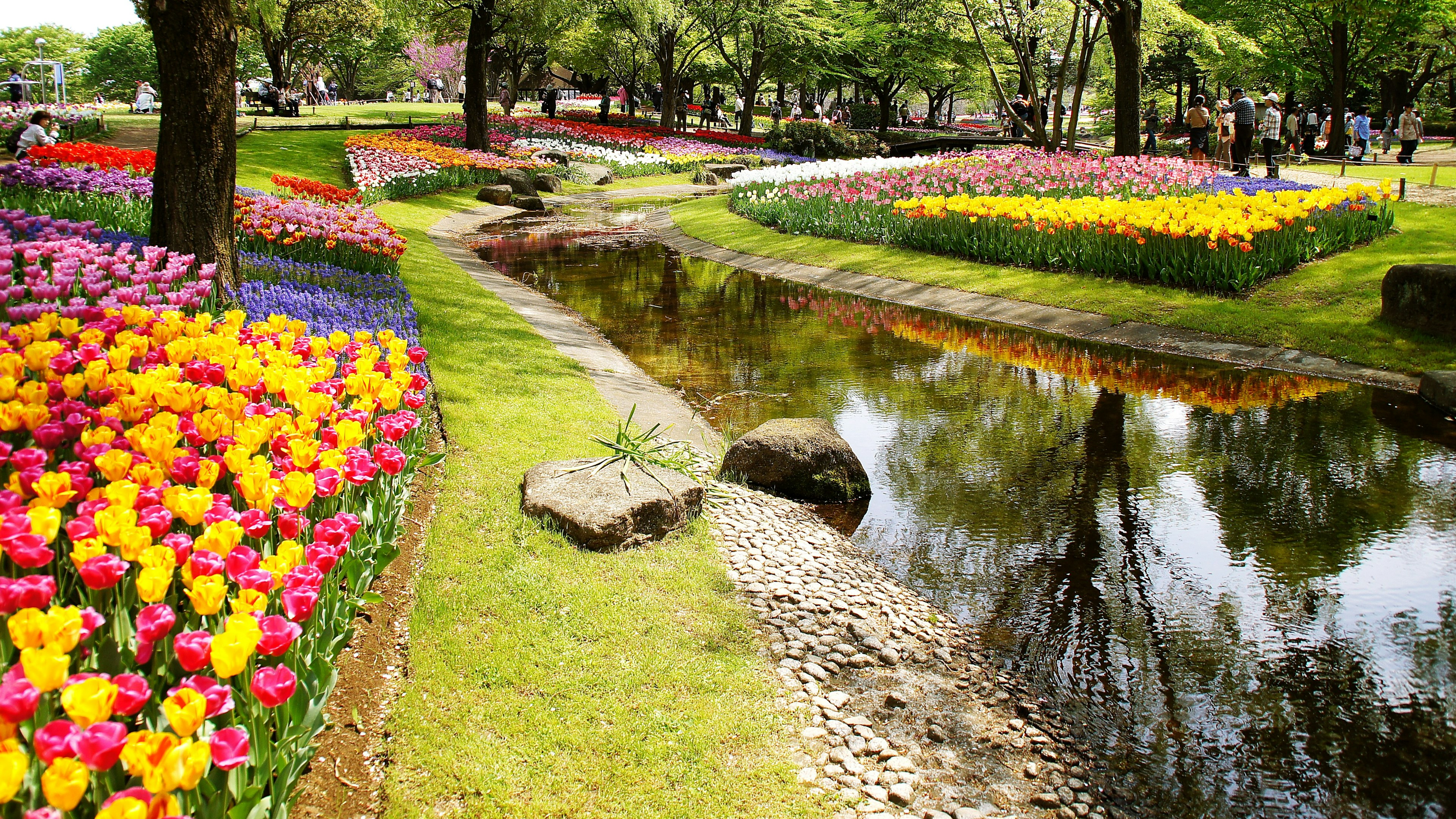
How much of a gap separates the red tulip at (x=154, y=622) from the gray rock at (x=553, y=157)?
102 feet

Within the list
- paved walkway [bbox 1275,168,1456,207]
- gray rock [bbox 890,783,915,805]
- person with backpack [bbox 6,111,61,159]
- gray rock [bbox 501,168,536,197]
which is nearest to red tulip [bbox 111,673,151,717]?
gray rock [bbox 890,783,915,805]

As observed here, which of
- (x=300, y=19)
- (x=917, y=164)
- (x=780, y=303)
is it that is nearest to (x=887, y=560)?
(x=780, y=303)

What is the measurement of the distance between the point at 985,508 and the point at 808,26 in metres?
44.9

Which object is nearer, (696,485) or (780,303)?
(696,485)

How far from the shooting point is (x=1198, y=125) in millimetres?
27000

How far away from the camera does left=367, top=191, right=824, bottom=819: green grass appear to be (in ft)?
11.4

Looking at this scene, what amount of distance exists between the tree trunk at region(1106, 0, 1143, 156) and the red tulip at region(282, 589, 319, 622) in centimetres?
2266

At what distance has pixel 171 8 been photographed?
735cm

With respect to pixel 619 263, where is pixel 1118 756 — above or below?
below

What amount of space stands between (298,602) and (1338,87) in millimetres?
40320

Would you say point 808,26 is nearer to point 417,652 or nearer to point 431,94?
point 417,652

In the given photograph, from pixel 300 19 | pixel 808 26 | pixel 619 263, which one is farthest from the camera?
pixel 300 19

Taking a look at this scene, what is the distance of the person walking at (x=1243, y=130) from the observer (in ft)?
74.3

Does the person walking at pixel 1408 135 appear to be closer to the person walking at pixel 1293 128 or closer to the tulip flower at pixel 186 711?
the person walking at pixel 1293 128
